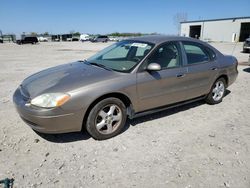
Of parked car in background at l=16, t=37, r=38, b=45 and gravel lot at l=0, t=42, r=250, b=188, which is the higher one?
parked car in background at l=16, t=37, r=38, b=45

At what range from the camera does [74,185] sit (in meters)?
2.65

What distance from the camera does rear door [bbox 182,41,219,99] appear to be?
4.47 m

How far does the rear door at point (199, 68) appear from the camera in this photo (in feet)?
14.7

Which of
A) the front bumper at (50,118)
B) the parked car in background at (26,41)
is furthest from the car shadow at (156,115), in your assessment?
the parked car in background at (26,41)

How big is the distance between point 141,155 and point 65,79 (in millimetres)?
1637

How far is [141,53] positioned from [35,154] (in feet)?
7.85

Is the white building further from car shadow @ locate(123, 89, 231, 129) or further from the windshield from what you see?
the windshield

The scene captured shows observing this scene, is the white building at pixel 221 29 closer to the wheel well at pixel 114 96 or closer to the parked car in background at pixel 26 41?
the parked car in background at pixel 26 41

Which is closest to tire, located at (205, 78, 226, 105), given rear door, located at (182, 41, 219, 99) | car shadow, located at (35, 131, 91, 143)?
rear door, located at (182, 41, 219, 99)

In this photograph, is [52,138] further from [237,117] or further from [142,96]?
[237,117]

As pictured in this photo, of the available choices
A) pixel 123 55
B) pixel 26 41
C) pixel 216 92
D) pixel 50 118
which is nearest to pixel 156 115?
pixel 123 55

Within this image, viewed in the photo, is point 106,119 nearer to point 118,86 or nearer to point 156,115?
point 118,86

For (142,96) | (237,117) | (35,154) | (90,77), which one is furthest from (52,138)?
(237,117)

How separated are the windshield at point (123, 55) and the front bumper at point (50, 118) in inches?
44.3
